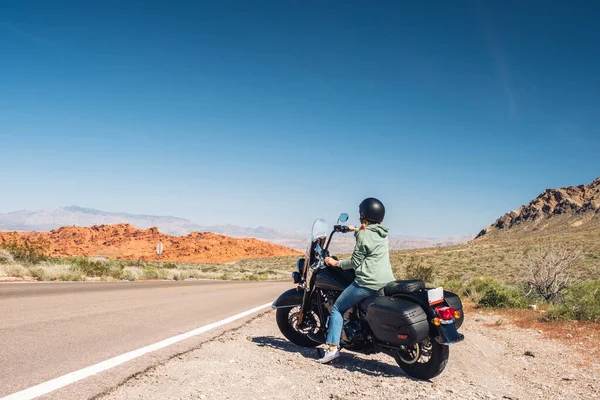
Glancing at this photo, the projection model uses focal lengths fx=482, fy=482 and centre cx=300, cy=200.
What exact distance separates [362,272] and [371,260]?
185 millimetres

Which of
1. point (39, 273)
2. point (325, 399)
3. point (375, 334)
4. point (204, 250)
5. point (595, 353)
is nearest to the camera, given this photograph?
point (325, 399)

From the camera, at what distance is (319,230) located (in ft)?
21.6

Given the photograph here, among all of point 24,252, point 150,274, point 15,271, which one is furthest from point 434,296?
point 150,274

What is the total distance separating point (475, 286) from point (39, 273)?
16293mm

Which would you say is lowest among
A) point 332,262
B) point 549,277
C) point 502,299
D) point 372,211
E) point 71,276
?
point 71,276

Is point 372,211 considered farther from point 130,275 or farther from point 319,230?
point 130,275

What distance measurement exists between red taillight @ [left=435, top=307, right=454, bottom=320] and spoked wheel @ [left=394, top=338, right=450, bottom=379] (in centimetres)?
29

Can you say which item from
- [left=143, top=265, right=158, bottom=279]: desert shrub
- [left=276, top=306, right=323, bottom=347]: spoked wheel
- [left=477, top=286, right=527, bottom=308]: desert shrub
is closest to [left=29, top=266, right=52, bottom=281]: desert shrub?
[left=143, top=265, right=158, bottom=279]: desert shrub

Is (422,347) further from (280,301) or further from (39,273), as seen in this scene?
(39,273)

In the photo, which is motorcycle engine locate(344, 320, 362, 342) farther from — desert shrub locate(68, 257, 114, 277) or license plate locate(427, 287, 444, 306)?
desert shrub locate(68, 257, 114, 277)

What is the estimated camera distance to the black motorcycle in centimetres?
511

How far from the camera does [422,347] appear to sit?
5465 mm

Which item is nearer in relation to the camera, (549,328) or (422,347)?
(422,347)

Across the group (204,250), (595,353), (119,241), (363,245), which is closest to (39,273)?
(363,245)
